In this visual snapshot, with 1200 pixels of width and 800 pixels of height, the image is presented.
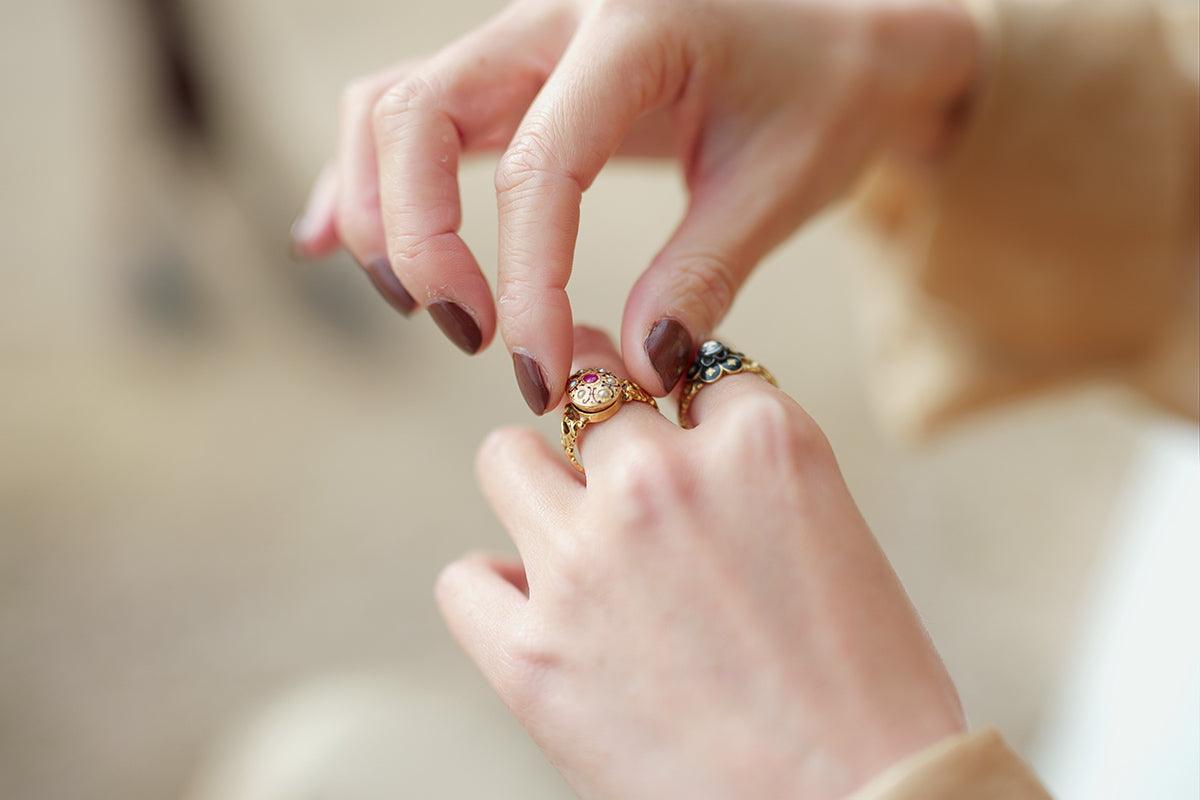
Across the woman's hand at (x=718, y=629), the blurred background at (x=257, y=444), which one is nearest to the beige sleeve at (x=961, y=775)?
the woman's hand at (x=718, y=629)

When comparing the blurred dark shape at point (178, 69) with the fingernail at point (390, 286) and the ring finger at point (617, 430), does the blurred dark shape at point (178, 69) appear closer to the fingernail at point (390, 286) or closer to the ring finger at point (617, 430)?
the fingernail at point (390, 286)

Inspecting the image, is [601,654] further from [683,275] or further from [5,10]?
[5,10]

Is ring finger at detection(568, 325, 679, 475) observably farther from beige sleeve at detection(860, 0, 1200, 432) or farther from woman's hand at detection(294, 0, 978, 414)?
beige sleeve at detection(860, 0, 1200, 432)

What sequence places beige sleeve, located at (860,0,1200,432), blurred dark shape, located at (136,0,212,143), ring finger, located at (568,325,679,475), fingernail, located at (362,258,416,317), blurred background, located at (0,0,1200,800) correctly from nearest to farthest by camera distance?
ring finger, located at (568,325,679,475) < fingernail, located at (362,258,416,317) < beige sleeve, located at (860,0,1200,432) < blurred background, located at (0,0,1200,800) < blurred dark shape, located at (136,0,212,143)

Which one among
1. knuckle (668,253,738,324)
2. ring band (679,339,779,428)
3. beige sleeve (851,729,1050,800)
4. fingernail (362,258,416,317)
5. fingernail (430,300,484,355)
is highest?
fingernail (362,258,416,317)

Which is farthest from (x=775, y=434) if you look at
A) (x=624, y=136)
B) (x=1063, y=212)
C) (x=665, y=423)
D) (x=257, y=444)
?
(x=257, y=444)

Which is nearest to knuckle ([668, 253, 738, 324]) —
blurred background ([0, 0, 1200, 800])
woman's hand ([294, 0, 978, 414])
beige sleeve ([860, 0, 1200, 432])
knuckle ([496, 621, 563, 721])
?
woman's hand ([294, 0, 978, 414])

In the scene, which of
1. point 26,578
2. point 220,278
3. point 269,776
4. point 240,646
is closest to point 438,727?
point 269,776
